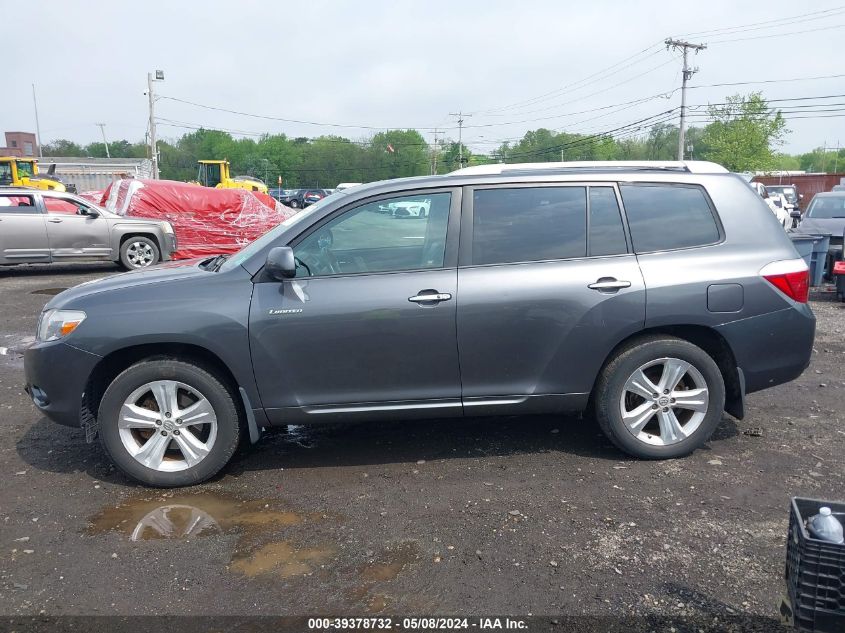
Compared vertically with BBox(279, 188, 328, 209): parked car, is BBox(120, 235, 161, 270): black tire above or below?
below

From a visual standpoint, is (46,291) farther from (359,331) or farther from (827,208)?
(827,208)

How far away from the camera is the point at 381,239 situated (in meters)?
4.45

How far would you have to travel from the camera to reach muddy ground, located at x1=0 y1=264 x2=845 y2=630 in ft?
10.1

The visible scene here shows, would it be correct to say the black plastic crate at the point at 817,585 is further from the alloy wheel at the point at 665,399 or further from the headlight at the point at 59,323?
the headlight at the point at 59,323

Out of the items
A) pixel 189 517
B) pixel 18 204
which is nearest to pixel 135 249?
pixel 18 204

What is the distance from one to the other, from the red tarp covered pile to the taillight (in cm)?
1301

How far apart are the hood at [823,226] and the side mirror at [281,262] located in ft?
38.2

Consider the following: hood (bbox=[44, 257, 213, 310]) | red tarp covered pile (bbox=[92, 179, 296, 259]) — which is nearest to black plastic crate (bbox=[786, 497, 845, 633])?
hood (bbox=[44, 257, 213, 310])

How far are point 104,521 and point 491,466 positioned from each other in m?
2.30

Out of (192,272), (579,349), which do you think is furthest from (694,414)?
(192,272)

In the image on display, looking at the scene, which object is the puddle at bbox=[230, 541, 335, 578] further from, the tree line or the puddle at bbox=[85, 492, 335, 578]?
the tree line

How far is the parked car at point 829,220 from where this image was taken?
1158 centimetres

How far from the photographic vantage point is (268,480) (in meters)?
4.32

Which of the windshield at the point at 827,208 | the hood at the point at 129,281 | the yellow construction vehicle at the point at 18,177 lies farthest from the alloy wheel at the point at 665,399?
the yellow construction vehicle at the point at 18,177
